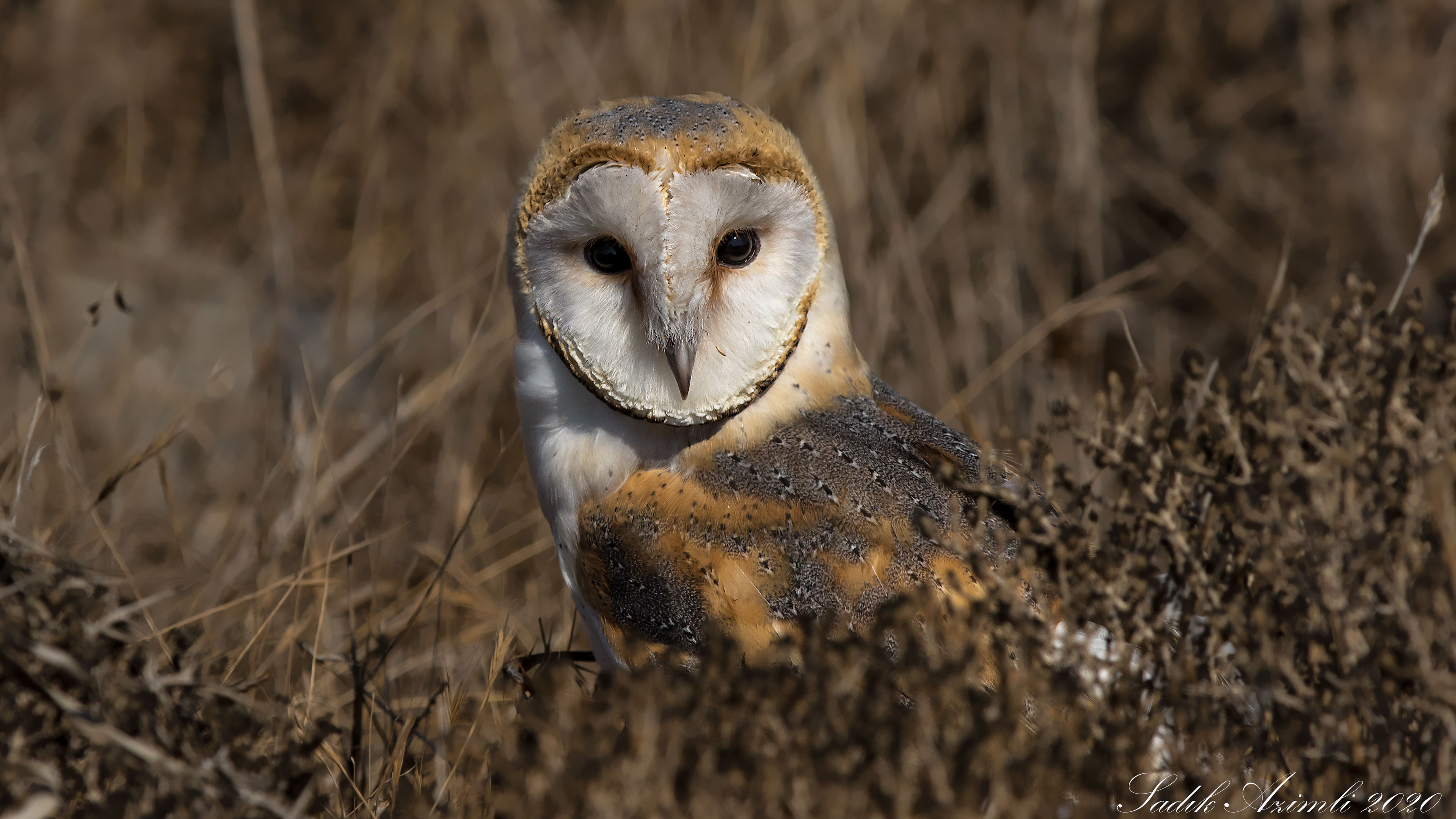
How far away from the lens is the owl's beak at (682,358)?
1609mm

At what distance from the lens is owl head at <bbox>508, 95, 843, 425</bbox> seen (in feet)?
5.16

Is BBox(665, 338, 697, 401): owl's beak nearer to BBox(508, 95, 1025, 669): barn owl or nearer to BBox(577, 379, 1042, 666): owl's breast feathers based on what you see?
BBox(508, 95, 1025, 669): barn owl

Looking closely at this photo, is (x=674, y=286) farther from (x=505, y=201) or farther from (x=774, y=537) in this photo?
(x=505, y=201)

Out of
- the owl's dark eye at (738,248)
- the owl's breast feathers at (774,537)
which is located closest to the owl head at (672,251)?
the owl's dark eye at (738,248)

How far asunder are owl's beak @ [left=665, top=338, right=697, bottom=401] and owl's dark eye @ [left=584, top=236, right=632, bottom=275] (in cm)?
13

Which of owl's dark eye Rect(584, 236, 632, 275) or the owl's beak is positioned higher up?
owl's dark eye Rect(584, 236, 632, 275)

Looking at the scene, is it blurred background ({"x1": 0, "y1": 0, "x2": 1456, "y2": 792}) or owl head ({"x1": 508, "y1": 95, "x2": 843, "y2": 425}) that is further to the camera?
blurred background ({"x1": 0, "y1": 0, "x2": 1456, "y2": 792})

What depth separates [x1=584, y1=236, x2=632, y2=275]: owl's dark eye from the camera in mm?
1636

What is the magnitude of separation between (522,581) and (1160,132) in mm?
2955

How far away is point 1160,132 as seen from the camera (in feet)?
14.1

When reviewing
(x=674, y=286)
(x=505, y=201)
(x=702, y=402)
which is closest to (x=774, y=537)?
(x=702, y=402)

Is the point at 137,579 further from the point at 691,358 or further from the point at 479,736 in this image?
the point at 691,358

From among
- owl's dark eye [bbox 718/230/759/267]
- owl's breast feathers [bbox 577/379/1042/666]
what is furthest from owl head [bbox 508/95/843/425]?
owl's breast feathers [bbox 577/379/1042/666]

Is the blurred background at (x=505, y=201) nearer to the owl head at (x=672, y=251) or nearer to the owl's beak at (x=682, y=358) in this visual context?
the owl head at (x=672, y=251)
